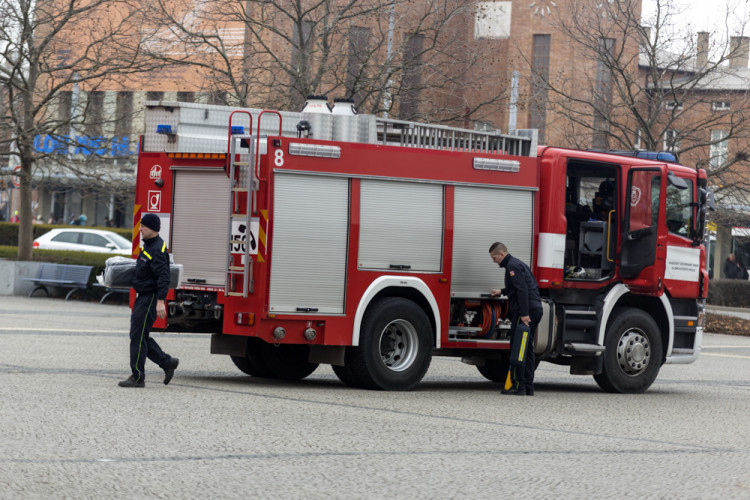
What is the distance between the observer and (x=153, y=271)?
11727 millimetres

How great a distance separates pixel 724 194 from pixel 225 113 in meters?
16.1

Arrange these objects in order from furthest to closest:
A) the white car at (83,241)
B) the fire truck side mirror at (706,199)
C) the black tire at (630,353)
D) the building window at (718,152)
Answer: the white car at (83,241)
the building window at (718,152)
the fire truck side mirror at (706,199)
the black tire at (630,353)

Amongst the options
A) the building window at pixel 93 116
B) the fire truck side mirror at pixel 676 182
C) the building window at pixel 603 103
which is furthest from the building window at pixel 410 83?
the fire truck side mirror at pixel 676 182

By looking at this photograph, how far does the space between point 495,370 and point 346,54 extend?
10.6m

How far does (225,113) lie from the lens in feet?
42.8

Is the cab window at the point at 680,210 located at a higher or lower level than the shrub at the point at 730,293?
higher

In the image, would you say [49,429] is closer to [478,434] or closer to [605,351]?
[478,434]

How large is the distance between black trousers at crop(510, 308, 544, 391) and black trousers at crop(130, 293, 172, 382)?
364 centimetres

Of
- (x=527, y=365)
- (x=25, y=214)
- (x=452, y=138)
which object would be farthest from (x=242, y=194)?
(x=25, y=214)

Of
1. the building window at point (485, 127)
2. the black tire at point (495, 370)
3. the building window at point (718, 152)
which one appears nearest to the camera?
the building window at point (485, 127)

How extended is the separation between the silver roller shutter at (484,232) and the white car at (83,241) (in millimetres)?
24867

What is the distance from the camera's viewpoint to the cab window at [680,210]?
1435cm

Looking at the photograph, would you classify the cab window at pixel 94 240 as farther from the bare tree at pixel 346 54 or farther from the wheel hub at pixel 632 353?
the wheel hub at pixel 632 353

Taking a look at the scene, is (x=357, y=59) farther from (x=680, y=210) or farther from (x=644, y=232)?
(x=644, y=232)
